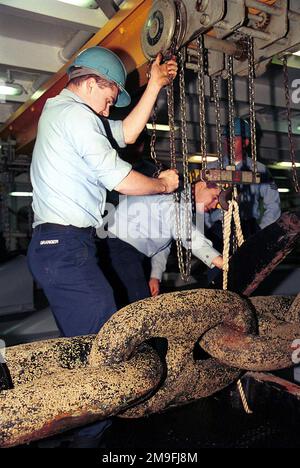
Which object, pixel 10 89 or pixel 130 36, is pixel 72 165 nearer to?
pixel 130 36

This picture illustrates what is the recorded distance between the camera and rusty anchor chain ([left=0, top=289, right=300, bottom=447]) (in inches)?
38.0

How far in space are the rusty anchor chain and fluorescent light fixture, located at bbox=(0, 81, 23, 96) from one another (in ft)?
16.3

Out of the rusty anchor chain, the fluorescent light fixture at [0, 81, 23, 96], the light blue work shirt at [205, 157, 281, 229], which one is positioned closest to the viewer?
the rusty anchor chain

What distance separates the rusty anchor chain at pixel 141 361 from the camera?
97 centimetres

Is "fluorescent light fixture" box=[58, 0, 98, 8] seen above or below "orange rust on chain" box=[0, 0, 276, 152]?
above

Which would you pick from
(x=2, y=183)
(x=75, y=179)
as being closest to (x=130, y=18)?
(x=75, y=179)

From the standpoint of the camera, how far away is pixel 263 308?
1494mm

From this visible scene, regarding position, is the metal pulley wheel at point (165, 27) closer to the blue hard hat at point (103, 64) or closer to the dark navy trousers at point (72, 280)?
the blue hard hat at point (103, 64)

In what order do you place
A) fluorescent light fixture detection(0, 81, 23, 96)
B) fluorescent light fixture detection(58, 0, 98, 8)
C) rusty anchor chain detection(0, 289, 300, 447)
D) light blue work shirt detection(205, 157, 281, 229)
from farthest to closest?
fluorescent light fixture detection(0, 81, 23, 96), light blue work shirt detection(205, 157, 281, 229), fluorescent light fixture detection(58, 0, 98, 8), rusty anchor chain detection(0, 289, 300, 447)

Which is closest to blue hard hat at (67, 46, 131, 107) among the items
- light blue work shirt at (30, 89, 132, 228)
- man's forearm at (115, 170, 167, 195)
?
light blue work shirt at (30, 89, 132, 228)

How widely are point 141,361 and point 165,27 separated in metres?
1.58

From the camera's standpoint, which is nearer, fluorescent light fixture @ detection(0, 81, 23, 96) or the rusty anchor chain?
the rusty anchor chain

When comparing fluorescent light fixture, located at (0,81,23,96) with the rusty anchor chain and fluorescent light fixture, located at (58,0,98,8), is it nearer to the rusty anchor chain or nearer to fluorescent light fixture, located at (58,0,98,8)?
fluorescent light fixture, located at (58,0,98,8)

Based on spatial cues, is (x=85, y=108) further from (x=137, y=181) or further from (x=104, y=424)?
(x=104, y=424)
